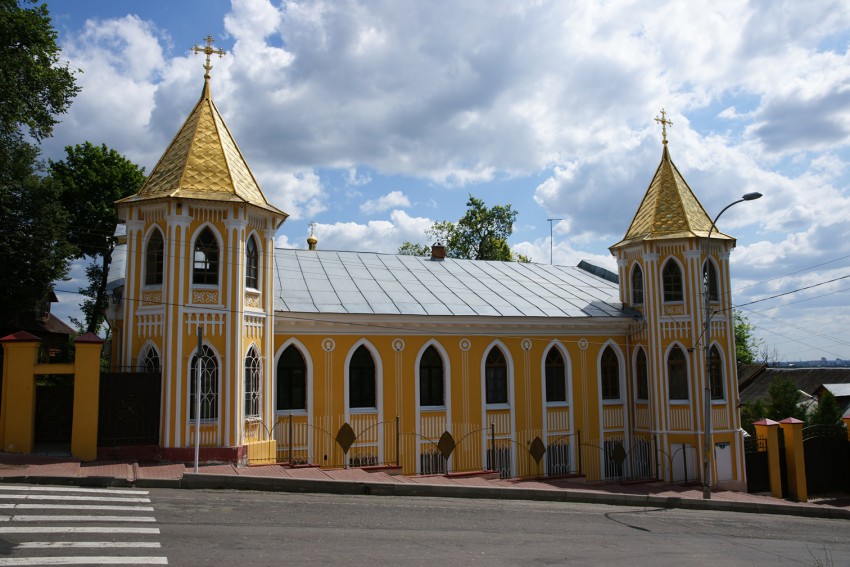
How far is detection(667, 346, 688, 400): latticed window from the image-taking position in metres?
21.5

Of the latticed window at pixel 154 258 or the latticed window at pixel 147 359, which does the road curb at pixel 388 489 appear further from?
the latticed window at pixel 154 258

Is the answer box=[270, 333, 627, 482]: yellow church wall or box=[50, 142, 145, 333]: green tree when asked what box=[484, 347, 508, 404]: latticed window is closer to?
box=[270, 333, 627, 482]: yellow church wall

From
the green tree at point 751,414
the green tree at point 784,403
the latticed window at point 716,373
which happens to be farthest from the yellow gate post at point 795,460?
the green tree at point 751,414

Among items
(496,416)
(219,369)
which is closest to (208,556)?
(219,369)

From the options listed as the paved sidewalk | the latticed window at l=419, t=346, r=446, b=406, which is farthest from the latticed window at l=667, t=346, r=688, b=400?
the latticed window at l=419, t=346, r=446, b=406

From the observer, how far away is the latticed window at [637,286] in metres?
23.1

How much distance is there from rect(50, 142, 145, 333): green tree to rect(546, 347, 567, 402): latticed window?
911 inches

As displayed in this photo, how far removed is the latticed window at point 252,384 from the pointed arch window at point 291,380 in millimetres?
1238

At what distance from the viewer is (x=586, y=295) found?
2488 cm

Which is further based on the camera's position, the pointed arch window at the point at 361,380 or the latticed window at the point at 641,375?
Answer: the latticed window at the point at 641,375

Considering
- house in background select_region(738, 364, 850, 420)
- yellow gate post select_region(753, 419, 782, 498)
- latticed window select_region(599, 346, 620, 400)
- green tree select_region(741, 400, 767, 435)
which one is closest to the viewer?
yellow gate post select_region(753, 419, 782, 498)

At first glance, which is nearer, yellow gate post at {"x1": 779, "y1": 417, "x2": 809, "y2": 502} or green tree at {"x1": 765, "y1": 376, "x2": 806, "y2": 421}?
yellow gate post at {"x1": 779, "y1": 417, "x2": 809, "y2": 502}

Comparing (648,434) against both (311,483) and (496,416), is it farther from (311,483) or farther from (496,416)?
(311,483)

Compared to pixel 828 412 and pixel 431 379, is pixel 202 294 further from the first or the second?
pixel 828 412
